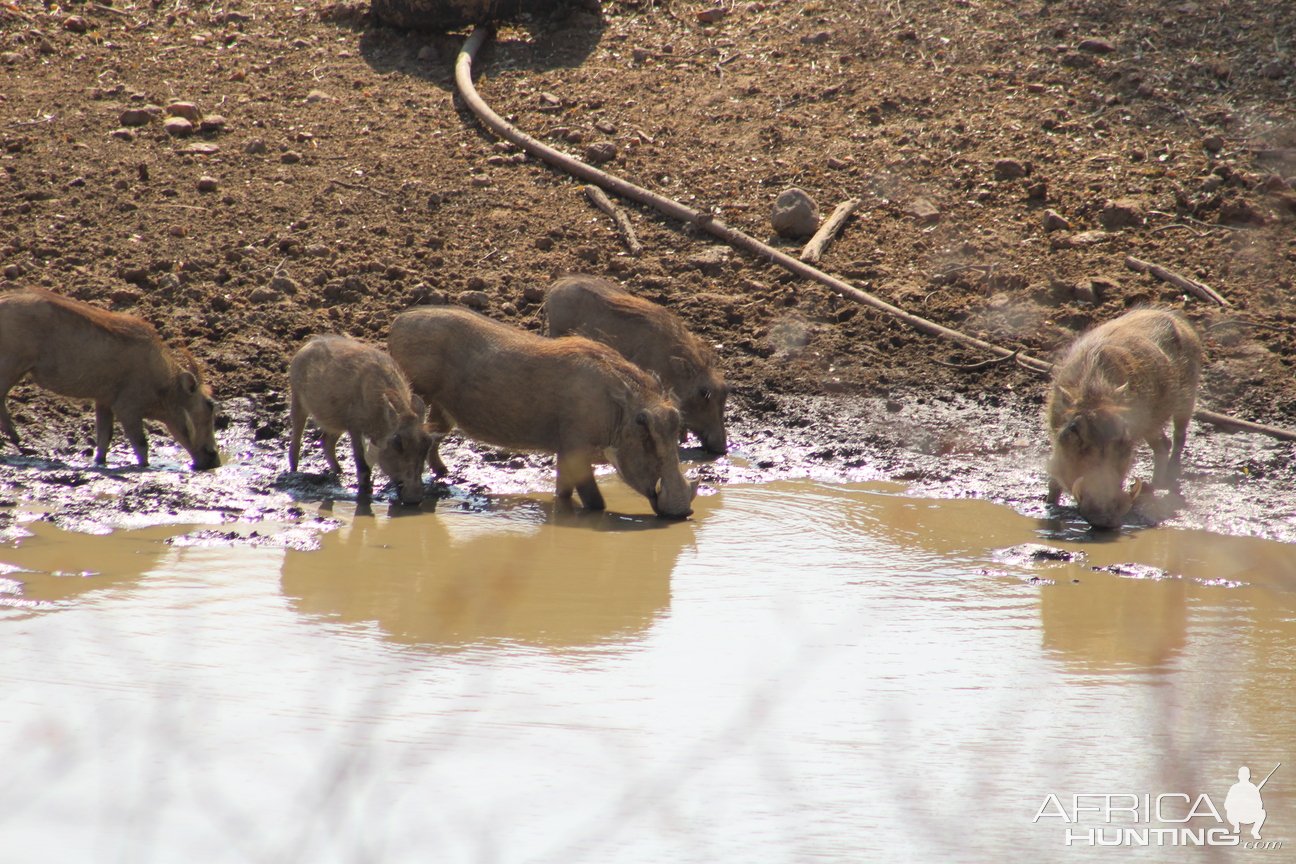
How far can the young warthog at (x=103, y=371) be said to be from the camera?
25.4 ft

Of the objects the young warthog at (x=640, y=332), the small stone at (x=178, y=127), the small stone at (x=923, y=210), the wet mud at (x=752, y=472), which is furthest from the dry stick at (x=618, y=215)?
the small stone at (x=178, y=127)

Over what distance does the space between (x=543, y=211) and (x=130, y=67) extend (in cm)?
404

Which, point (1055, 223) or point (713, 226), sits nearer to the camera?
point (1055, 223)

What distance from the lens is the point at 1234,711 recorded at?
4516 millimetres

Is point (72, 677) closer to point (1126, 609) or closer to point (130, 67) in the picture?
point (1126, 609)

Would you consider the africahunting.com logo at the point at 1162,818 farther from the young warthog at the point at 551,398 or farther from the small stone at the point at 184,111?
the small stone at the point at 184,111

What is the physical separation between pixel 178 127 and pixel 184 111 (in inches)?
10.5

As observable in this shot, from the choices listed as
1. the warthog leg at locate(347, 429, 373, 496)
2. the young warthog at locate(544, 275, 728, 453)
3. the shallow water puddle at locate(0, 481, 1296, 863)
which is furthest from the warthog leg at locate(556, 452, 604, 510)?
the young warthog at locate(544, 275, 728, 453)

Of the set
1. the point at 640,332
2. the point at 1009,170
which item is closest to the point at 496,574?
the point at 640,332

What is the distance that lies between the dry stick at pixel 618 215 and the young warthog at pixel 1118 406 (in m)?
3.42

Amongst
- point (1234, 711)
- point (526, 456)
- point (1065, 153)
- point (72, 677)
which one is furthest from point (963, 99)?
point (72, 677)

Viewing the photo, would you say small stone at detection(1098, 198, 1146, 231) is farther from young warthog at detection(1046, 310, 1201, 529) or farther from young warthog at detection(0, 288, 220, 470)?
young warthog at detection(0, 288, 220, 470)

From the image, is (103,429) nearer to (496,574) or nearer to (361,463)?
(361,463)

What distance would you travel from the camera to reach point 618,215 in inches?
411
